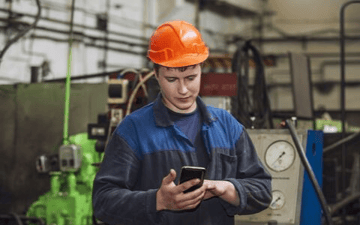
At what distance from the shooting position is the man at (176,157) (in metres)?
1.45

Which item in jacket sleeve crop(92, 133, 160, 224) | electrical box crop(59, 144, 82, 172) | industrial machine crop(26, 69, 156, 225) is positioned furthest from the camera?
electrical box crop(59, 144, 82, 172)

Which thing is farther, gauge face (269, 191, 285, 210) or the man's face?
gauge face (269, 191, 285, 210)

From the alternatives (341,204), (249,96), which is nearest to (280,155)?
(249,96)

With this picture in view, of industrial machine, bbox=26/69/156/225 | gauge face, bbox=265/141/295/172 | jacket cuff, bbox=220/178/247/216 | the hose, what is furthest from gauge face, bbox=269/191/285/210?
industrial machine, bbox=26/69/156/225

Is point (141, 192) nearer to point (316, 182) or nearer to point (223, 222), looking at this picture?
point (223, 222)

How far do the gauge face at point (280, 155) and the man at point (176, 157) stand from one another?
0.83 metres

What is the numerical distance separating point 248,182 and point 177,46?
44 cm

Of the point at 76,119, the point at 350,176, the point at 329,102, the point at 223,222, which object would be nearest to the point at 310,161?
the point at 223,222

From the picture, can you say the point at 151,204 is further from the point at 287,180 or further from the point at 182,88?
the point at 287,180

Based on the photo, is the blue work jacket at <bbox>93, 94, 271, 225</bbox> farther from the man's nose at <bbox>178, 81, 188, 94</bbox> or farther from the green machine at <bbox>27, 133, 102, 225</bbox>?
the green machine at <bbox>27, 133, 102, 225</bbox>

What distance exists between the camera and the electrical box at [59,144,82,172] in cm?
360

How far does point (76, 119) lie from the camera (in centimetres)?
499

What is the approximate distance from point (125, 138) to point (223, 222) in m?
0.37

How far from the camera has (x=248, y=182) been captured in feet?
5.03
